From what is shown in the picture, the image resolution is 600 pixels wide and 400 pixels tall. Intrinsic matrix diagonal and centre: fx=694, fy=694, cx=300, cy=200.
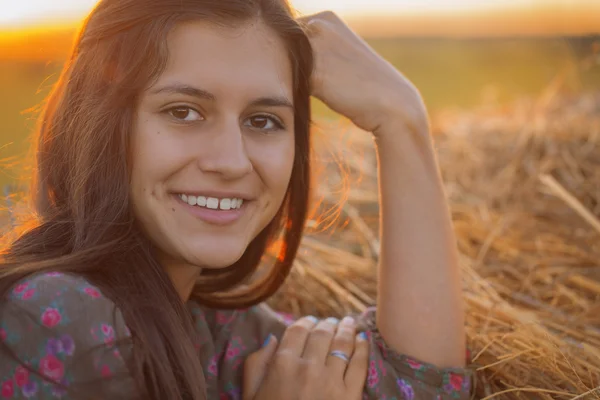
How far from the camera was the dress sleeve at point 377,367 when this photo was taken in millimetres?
1850

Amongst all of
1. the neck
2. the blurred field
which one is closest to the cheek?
the neck

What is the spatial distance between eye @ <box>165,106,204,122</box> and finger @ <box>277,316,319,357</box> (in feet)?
2.28

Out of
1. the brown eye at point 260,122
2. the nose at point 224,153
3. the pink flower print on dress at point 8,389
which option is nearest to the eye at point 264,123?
the brown eye at point 260,122

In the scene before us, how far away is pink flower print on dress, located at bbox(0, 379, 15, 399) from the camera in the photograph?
127 cm

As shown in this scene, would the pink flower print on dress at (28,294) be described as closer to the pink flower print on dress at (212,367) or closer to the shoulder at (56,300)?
the shoulder at (56,300)

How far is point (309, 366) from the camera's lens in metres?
1.81

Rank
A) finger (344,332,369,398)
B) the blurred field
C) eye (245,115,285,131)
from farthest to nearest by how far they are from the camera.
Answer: the blurred field < finger (344,332,369,398) < eye (245,115,285,131)

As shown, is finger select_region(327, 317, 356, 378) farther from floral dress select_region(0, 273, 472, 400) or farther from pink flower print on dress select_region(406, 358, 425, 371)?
floral dress select_region(0, 273, 472, 400)

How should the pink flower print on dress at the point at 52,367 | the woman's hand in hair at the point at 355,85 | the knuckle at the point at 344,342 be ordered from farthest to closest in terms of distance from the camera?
1. the woman's hand in hair at the point at 355,85
2. the knuckle at the point at 344,342
3. the pink flower print on dress at the point at 52,367

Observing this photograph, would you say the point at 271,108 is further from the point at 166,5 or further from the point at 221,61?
the point at 166,5

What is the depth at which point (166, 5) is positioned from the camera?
61.2 inches

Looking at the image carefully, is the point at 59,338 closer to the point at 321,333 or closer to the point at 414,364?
the point at 321,333

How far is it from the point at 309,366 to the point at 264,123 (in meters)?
0.64

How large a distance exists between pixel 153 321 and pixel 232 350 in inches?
23.3
